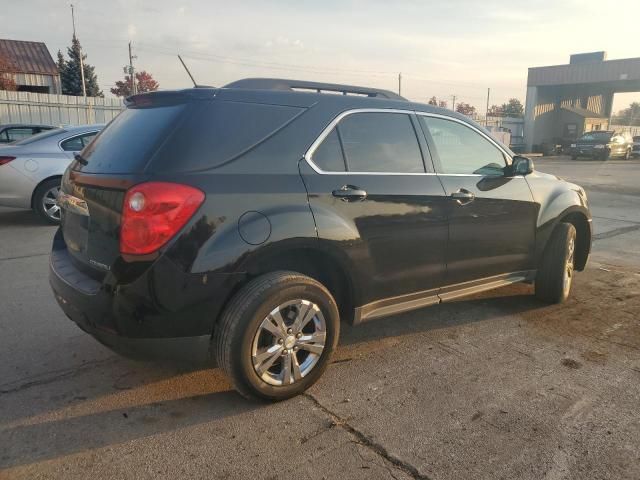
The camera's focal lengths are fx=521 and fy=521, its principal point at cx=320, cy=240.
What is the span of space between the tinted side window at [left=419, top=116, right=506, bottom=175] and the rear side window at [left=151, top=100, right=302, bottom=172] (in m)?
1.30

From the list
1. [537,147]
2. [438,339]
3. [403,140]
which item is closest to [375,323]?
[438,339]

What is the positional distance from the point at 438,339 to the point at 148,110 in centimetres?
261

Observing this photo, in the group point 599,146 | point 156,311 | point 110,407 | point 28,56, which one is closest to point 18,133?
point 110,407

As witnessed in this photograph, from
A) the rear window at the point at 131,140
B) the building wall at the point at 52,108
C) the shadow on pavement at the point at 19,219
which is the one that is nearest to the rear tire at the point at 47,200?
the shadow on pavement at the point at 19,219

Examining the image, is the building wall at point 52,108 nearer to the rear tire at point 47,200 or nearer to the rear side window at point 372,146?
the rear tire at point 47,200

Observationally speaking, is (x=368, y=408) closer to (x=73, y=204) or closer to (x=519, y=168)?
(x=73, y=204)

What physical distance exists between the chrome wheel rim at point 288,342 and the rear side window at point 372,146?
87 cm

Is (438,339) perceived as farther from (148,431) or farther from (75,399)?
(75,399)

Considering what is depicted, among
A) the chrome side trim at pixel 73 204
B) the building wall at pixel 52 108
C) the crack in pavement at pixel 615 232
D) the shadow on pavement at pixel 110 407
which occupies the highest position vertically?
the building wall at pixel 52 108

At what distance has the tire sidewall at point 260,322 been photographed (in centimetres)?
276

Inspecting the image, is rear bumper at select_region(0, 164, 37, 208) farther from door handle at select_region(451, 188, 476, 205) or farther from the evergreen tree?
the evergreen tree

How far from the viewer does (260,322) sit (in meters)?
2.81

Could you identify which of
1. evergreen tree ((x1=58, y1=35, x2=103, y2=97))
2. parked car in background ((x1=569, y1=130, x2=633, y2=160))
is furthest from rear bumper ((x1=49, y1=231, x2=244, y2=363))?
evergreen tree ((x1=58, y1=35, x2=103, y2=97))

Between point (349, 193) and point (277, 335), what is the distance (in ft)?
3.11
